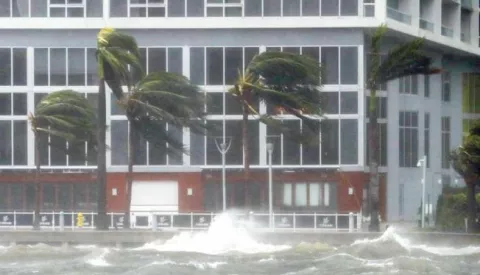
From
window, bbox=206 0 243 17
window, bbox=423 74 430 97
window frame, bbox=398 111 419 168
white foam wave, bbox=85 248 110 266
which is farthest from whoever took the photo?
window, bbox=423 74 430 97

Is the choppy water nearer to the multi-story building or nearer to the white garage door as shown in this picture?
the multi-story building

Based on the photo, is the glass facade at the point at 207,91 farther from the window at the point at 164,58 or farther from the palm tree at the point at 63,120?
the palm tree at the point at 63,120

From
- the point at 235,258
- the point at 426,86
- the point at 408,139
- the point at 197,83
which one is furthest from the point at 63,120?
the point at 426,86

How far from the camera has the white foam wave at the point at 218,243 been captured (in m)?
45.9

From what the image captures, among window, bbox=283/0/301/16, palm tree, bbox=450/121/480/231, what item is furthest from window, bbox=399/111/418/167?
palm tree, bbox=450/121/480/231

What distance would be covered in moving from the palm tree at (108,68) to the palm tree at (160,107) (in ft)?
2.13

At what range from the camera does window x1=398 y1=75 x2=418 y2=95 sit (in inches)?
2864

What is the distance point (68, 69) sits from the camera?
65625 millimetres

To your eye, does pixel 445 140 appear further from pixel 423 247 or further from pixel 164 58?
pixel 423 247

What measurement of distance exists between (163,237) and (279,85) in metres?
7.83

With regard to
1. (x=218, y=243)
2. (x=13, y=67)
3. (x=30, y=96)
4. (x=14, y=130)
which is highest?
(x=13, y=67)

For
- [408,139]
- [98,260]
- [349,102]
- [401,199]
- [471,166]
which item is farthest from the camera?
[408,139]

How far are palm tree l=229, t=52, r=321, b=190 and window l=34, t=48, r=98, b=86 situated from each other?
47.8ft

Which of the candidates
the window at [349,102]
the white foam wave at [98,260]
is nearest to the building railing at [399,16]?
the window at [349,102]
